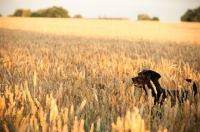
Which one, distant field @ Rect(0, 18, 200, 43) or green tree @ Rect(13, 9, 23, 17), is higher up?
green tree @ Rect(13, 9, 23, 17)

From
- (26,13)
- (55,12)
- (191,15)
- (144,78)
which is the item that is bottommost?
(144,78)

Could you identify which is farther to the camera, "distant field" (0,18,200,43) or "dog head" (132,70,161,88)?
"distant field" (0,18,200,43)

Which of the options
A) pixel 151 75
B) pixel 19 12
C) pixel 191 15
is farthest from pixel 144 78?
pixel 19 12

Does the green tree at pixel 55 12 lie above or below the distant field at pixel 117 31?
above

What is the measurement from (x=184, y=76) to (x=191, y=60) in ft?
7.45

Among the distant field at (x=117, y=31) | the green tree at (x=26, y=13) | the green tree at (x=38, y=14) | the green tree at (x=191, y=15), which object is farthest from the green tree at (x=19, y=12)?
the green tree at (x=191, y=15)

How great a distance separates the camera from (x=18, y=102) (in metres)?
2.38

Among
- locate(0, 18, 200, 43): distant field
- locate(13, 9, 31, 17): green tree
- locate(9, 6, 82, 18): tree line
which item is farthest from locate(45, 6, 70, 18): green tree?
locate(0, 18, 200, 43): distant field

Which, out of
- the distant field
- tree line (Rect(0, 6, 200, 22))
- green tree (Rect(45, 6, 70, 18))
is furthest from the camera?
green tree (Rect(45, 6, 70, 18))

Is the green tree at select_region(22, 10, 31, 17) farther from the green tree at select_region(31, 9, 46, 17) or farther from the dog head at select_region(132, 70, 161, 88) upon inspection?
the dog head at select_region(132, 70, 161, 88)

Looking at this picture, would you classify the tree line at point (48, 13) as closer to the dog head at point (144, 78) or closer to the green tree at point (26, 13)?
the green tree at point (26, 13)

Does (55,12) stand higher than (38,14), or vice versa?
(55,12)

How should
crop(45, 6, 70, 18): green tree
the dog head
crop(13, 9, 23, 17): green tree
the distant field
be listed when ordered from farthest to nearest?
crop(13, 9, 23, 17): green tree < crop(45, 6, 70, 18): green tree < the distant field < the dog head

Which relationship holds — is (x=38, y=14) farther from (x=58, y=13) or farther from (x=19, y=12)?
(x=19, y=12)
